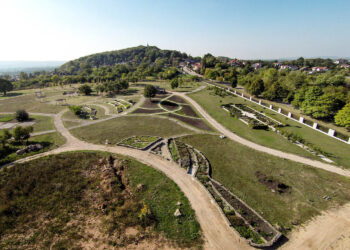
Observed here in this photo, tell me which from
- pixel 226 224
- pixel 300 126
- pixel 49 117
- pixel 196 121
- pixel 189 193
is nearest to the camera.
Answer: pixel 226 224

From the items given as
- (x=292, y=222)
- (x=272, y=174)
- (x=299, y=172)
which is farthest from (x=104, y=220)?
(x=299, y=172)

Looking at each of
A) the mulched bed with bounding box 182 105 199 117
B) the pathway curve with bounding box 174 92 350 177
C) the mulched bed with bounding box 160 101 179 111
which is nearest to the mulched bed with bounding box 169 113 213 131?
the pathway curve with bounding box 174 92 350 177

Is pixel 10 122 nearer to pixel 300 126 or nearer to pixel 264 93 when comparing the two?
pixel 300 126

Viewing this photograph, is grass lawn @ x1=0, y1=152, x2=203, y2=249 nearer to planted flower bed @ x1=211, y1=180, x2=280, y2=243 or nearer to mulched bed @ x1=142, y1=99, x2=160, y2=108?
planted flower bed @ x1=211, y1=180, x2=280, y2=243

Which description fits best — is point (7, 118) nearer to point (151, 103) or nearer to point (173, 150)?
point (151, 103)

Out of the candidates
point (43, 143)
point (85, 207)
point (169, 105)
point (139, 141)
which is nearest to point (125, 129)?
point (139, 141)

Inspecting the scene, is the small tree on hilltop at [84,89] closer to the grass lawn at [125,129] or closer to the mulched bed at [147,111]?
the mulched bed at [147,111]
